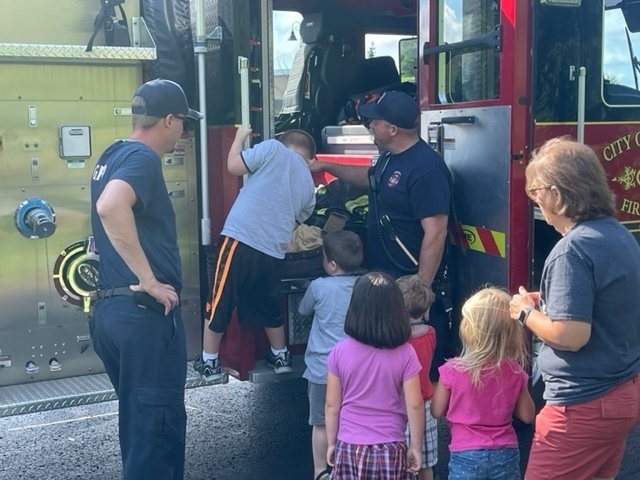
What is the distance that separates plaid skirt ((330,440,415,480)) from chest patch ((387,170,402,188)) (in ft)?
4.13

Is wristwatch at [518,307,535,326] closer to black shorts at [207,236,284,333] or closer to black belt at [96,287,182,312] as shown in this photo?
black belt at [96,287,182,312]

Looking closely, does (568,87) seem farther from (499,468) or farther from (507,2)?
(499,468)

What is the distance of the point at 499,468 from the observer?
2834 mm

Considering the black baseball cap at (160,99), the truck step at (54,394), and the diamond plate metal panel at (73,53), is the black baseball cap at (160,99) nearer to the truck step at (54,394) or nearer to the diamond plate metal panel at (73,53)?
the diamond plate metal panel at (73,53)

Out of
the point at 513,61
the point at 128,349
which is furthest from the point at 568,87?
the point at 128,349

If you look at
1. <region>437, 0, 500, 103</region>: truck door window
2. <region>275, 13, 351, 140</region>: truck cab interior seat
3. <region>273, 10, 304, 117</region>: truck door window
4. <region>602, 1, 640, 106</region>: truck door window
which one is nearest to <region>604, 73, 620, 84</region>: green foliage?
<region>602, 1, 640, 106</region>: truck door window

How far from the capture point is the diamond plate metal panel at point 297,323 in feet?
13.5

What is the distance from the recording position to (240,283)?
3824 mm

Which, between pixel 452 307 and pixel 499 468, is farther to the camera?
pixel 452 307

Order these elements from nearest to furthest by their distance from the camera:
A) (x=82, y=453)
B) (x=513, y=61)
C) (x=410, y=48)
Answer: (x=513, y=61) → (x=82, y=453) → (x=410, y=48)

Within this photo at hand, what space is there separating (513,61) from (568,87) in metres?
0.36

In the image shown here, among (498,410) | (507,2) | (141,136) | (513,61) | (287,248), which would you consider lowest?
(498,410)

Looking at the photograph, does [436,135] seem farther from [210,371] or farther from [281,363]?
[210,371]

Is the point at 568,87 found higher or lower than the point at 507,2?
lower
